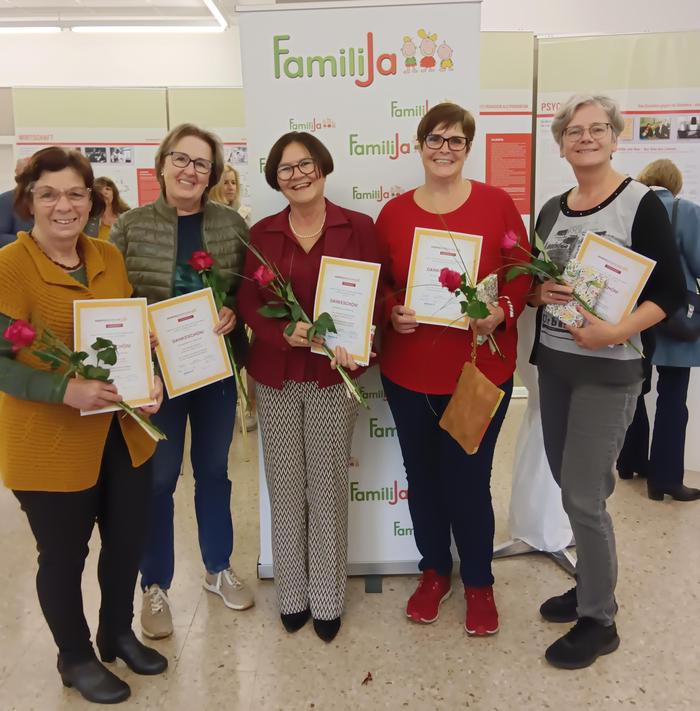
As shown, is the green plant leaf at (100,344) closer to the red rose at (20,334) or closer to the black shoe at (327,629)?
the red rose at (20,334)

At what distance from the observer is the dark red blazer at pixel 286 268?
6.97 feet

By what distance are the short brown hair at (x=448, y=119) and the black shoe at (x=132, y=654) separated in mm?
1924

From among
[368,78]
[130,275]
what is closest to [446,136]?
[368,78]

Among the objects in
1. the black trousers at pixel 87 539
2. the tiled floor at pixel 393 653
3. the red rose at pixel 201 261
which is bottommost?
the tiled floor at pixel 393 653

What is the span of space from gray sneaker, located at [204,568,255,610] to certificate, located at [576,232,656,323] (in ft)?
5.60

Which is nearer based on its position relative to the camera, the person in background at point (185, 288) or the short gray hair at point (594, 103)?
the short gray hair at point (594, 103)

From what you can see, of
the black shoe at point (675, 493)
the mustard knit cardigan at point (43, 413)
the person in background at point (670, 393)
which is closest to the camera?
the mustard knit cardigan at point (43, 413)

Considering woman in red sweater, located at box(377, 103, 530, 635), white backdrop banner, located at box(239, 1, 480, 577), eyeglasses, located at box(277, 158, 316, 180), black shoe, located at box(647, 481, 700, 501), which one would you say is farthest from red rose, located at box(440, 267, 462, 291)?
black shoe, located at box(647, 481, 700, 501)

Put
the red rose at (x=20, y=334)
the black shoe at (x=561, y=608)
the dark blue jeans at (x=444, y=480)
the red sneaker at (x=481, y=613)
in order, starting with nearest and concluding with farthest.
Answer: the red rose at (x=20, y=334)
the dark blue jeans at (x=444, y=480)
the red sneaker at (x=481, y=613)
the black shoe at (x=561, y=608)

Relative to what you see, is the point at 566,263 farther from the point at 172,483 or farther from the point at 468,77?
the point at 172,483

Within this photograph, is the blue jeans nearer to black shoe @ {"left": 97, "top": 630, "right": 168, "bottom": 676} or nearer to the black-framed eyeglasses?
black shoe @ {"left": 97, "top": 630, "right": 168, "bottom": 676}

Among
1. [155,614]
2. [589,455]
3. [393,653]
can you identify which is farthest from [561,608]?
[155,614]

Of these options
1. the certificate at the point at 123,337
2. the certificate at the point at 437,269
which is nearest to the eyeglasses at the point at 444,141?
the certificate at the point at 437,269

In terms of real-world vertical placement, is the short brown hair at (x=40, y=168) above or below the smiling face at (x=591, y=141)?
below
